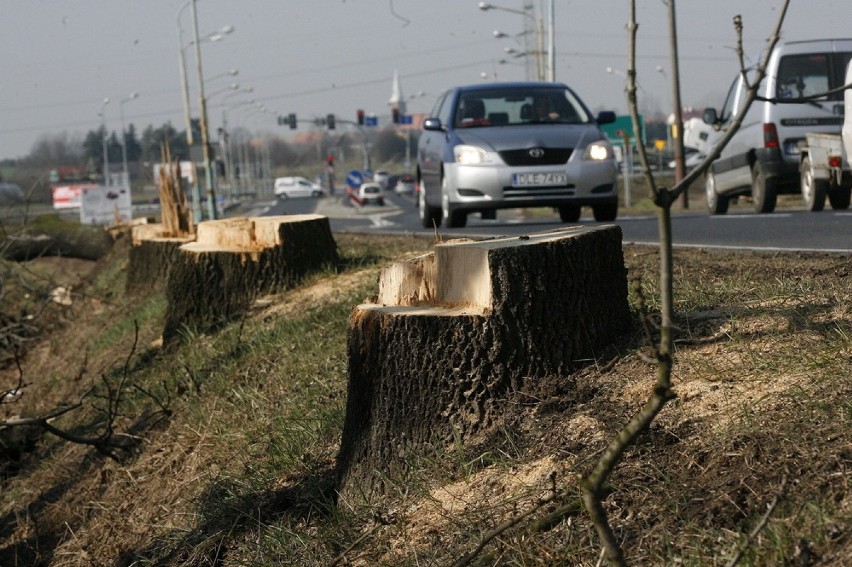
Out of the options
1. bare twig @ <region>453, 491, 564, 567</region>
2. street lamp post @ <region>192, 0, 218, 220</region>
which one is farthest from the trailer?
street lamp post @ <region>192, 0, 218, 220</region>

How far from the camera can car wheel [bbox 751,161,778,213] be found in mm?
15789

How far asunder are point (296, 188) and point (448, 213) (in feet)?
311

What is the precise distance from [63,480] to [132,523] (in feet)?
7.11

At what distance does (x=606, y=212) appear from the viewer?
14.1m

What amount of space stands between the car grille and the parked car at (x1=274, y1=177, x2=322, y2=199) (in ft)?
312

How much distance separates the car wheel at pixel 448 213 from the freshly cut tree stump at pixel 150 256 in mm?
2967

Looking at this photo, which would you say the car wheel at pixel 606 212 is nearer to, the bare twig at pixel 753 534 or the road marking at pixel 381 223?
the road marking at pixel 381 223

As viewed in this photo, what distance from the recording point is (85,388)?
32.7 ft

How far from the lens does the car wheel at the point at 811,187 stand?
15.0m

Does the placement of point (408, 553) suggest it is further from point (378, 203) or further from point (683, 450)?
point (378, 203)

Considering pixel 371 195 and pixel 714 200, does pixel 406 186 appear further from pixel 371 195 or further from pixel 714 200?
pixel 714 200

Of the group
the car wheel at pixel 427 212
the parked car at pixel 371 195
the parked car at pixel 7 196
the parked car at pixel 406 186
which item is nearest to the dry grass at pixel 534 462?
the car wheel at pixel 427 212

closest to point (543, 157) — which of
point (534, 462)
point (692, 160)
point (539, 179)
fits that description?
point (539, 179)

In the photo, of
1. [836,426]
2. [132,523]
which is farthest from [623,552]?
[132,523]
